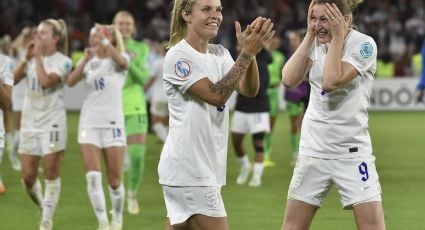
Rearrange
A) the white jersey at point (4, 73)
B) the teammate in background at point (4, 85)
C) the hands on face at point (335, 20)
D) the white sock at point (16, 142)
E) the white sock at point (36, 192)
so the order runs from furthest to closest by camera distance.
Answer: the white sock at point (16, 142), the white sock at point (36, 192), the white jersey at point (4, 73), the teammate in background at point (4, 85), the hands on face at point (335, 20)

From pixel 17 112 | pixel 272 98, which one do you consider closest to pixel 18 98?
pixel 17 112

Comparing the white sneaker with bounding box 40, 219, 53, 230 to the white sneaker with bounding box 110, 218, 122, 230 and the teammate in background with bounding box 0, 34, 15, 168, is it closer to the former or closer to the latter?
the white sneaker with bounding box 110, 218, 122, 230

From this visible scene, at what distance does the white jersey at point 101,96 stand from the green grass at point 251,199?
3.80ft

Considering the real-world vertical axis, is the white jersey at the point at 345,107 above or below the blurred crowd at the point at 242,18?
above

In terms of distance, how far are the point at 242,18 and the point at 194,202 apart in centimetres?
2553

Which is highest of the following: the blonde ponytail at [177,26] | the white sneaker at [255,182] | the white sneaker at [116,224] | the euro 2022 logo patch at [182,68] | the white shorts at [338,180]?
the blonde ponytail at [177,26]

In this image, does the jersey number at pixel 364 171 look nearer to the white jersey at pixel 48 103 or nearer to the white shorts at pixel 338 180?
the white shorts at pixel 338 180

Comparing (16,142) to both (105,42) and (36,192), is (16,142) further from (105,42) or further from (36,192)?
(105,42)

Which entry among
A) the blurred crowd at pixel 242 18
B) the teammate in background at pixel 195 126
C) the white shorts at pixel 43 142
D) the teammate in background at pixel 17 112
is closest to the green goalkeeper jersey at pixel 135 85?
the white shorts at pixel 43 142

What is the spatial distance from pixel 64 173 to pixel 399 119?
12.5 meters

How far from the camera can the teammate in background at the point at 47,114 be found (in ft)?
30.1

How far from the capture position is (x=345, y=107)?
616 cm

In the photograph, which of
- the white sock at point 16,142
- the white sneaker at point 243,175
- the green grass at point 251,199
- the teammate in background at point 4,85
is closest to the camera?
the teammate in background at point 4,85

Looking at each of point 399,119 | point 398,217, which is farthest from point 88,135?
point 399,119
